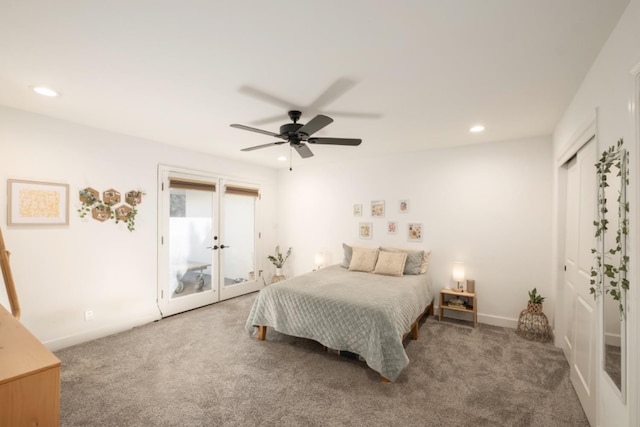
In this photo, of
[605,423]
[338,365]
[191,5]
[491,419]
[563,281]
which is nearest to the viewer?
[191,5]

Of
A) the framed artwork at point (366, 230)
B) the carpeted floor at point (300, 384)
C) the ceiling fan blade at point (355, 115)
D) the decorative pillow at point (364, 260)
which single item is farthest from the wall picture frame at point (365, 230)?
the ceiling fan blade at point (355, 115)

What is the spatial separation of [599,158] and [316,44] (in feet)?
6.32

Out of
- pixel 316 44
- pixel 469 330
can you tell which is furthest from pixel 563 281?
pixel 316 44

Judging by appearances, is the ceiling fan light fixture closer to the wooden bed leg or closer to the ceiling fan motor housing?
the ceiling fan motor housing

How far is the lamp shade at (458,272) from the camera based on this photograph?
3877 millimetres

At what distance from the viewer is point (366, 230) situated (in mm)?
4918

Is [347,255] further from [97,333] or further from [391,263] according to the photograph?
[97,333]

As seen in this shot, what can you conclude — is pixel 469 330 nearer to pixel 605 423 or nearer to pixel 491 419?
pixel 491 419

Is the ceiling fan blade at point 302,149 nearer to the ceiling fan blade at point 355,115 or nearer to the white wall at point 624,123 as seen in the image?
the ceiling fan blade at point 355,115

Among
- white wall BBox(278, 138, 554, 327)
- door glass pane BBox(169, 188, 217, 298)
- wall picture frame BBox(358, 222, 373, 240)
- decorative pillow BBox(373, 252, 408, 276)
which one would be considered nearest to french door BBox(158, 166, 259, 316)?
door glass pane BBox(169, 188, 217, 298)

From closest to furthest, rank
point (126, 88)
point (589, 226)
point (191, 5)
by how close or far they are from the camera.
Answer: point (191, 5)
point (589, 226)
point (126, 88)

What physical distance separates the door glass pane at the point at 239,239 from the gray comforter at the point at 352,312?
188 centimetres

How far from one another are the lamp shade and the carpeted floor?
74 cm

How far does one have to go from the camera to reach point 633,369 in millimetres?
1311
